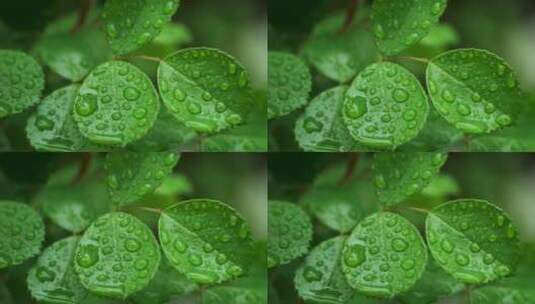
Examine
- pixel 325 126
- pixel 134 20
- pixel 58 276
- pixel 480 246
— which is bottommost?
pixel 58 276

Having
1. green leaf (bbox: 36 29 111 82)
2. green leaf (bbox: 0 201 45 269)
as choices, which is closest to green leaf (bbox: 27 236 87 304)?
green leaf (bbox: 0 201 45 269)

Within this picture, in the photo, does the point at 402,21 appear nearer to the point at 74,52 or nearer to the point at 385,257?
the point at 385,257

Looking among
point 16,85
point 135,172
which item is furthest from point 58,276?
point 16,85

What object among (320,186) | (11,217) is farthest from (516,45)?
(11,217)

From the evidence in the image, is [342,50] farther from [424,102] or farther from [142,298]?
[142,298]

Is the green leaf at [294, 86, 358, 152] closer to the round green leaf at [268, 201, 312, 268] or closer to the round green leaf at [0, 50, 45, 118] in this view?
the round green leaf at [268, 201, 312, 268]

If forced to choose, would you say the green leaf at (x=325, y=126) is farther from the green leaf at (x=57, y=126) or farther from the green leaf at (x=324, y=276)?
the green leaf at (x=57, y=126)

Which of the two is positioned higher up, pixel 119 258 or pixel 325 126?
pixel 325 126
